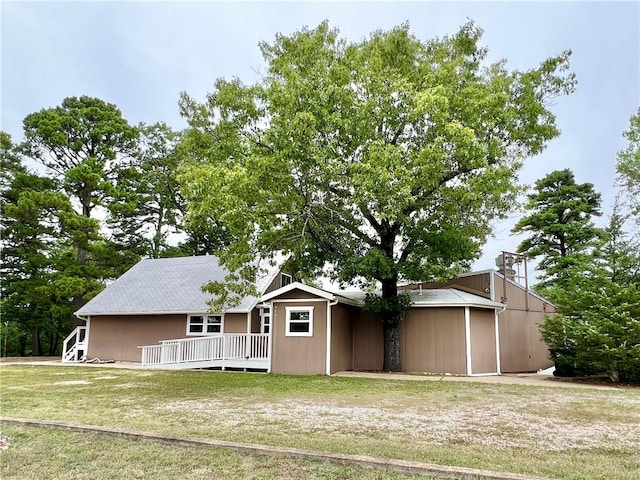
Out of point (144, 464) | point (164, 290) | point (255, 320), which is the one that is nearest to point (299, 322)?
point (255, 320)

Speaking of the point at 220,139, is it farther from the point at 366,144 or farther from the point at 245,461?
the point at 245,461

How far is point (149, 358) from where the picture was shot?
15875mm

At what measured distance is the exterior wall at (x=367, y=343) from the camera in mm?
14859

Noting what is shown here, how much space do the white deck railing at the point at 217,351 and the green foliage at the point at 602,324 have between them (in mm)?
9056

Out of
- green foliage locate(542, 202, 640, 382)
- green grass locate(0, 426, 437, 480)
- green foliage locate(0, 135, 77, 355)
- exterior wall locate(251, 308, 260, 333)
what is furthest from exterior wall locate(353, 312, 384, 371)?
green foliage locate(0, 135, 77, 355)

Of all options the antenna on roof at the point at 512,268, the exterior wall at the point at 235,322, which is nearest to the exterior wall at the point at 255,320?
the exterior wall at the point at 235,322

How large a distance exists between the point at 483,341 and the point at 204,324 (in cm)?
1008

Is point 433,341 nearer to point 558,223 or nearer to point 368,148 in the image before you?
point 368,148

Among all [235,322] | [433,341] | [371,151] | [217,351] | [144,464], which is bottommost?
[144,464]

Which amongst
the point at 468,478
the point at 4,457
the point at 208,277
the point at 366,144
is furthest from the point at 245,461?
the point at 208,277

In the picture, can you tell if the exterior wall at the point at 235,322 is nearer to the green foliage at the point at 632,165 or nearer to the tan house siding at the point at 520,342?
the tan house siding at the point at 520,342

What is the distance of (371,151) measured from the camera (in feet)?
35.1

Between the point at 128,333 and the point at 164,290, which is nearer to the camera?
the point at 128,333

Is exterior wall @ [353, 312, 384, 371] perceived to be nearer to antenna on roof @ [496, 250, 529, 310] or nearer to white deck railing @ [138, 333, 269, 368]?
white deck railing @ [138, 333, 269, 368]
